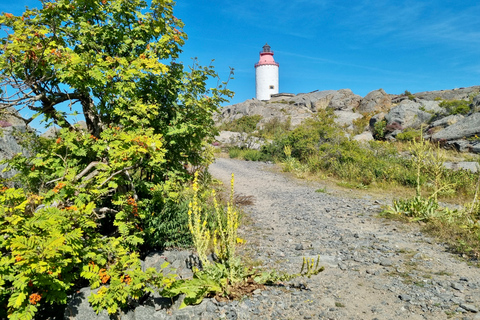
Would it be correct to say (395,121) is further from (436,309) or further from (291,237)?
(436,309)

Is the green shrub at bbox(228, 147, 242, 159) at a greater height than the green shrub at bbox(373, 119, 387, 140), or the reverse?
the green shrub at bbox(373, 119, 387, 140)

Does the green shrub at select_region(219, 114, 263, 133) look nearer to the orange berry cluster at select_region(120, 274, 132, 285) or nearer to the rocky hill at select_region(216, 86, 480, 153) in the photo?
the rocky hill at select_region(216, 86, 480, 153)

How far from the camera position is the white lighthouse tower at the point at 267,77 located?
189 ft

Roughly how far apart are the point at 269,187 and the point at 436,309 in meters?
7.69

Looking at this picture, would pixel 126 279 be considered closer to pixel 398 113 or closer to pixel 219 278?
pixel 219 278

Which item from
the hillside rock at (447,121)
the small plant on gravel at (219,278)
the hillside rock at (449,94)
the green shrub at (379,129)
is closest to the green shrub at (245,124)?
the green shrub at (379,129)

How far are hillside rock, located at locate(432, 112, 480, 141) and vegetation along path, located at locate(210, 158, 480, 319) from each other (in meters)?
13.9

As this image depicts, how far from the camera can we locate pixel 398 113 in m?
25.5

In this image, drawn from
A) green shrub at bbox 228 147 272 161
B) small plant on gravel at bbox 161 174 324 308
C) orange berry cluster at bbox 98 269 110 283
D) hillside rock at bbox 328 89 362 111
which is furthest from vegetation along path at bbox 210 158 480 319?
hillside rock at bbox 328 89 362 111

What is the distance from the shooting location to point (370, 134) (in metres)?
25.5

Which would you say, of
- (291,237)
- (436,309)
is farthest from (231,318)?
(291,237)

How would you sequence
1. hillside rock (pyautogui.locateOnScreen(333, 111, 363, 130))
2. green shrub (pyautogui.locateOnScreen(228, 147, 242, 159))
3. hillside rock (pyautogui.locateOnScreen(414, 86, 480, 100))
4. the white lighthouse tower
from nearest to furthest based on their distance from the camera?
1. green shrub (pyautogui.locateOnScreen(228, 147, 242, 159))
2. hillside rock (pyautogui.locateOnScreen(333, 111, 363, 130))
3. hillside rock (pyautogui.locateOnScreen(414, 86, 480, 100))
4. the white lighthouse tower

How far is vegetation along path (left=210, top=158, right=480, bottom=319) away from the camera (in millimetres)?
3322

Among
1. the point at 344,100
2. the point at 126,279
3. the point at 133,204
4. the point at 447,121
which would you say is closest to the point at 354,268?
the point at 126,279
